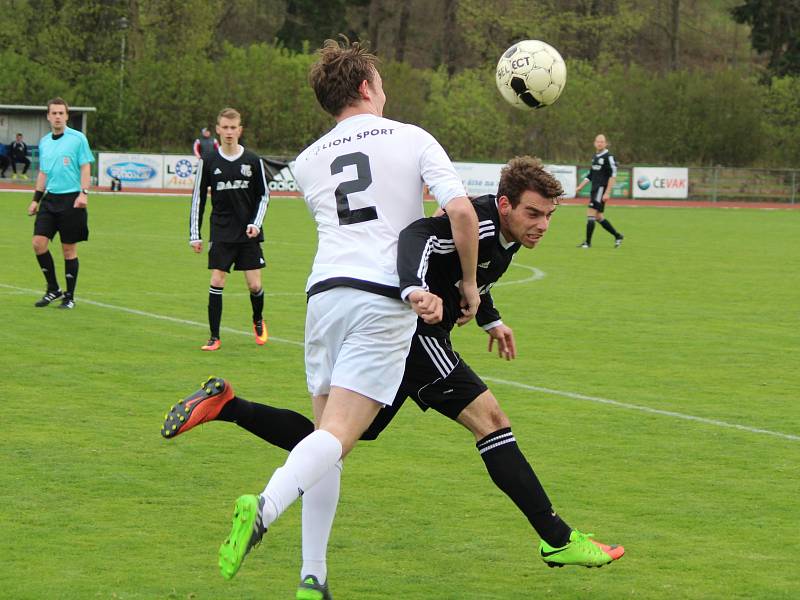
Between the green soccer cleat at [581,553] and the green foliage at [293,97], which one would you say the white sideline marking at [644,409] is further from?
the green foliage at [293,97]

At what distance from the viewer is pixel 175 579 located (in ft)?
15.9

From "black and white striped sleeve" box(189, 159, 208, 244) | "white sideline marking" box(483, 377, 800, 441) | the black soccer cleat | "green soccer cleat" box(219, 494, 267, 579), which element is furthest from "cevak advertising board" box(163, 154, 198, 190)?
"green soccer cleat" box(219, 494, 267, 579)

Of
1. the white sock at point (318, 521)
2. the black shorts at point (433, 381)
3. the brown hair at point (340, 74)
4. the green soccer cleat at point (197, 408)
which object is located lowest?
the white sock at point (318, 521)

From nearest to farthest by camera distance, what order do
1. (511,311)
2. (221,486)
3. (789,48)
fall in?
(221,486) < (511,311) < (789,48)

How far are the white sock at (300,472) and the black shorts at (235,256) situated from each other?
6.76m

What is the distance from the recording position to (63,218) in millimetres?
13281

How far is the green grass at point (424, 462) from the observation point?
5.00 m

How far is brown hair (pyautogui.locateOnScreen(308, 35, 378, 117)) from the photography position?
15.3ft

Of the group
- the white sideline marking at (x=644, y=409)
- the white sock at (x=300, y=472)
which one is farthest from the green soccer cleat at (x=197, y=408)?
the white sideline marking at (x=644, y=409)

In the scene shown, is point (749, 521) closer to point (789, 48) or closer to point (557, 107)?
point (557, 107)

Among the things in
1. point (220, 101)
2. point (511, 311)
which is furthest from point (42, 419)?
point (220, 101)

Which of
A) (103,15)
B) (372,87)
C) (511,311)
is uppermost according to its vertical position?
(103,15)

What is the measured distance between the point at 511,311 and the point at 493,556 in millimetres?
9092

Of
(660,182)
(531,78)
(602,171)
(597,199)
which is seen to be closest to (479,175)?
(660,182)
